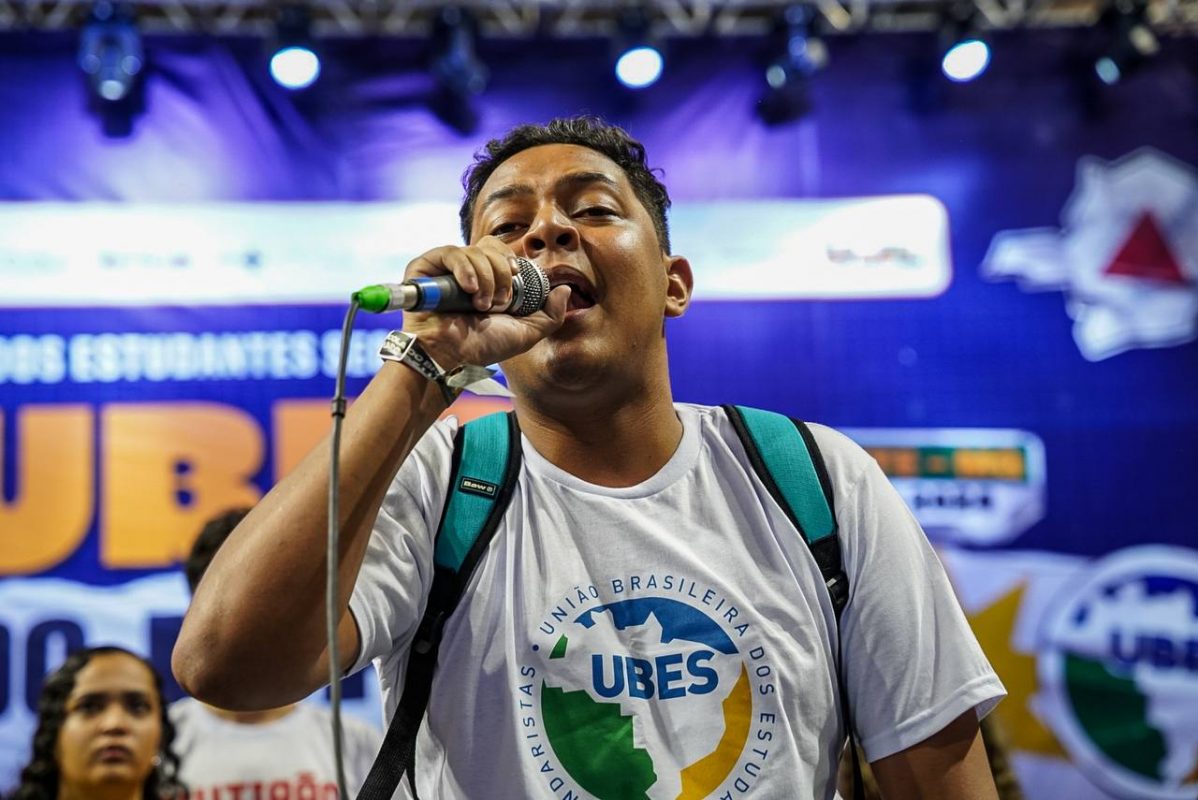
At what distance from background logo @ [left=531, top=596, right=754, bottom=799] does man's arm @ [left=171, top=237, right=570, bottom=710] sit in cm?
30

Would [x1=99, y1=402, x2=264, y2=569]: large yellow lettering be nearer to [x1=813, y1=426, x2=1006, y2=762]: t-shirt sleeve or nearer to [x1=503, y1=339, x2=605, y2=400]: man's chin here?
[x1=503, y1=339, x2=605, y2=400]: man's chin

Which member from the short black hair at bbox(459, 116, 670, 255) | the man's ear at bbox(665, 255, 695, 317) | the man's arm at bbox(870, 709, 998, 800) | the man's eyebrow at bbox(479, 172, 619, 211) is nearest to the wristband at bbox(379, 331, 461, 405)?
the man's eyebrow at bbox(479, 172, 619, 211)

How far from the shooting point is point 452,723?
1645 mm

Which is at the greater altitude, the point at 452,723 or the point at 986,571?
the point at 986,571

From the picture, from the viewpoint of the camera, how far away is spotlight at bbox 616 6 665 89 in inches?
191

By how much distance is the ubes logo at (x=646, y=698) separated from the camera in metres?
1.62

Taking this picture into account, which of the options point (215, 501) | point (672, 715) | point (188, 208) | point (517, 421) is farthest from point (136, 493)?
point (672, 715)

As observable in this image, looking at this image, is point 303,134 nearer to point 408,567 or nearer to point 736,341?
point 736,341

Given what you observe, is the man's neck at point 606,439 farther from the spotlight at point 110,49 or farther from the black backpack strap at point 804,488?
the spotlight at point 110,49

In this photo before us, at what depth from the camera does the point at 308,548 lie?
57.5 inches

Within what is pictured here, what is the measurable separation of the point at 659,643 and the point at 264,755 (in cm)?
234

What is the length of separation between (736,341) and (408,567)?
10.9 feet

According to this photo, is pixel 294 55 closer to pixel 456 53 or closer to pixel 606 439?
pixel 456 53

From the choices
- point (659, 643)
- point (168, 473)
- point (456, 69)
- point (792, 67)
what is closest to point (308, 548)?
point (659, 643)
